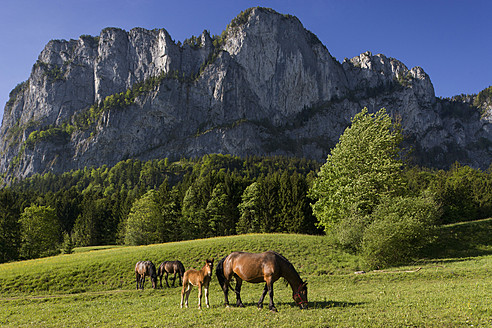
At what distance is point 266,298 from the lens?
48.1 ft

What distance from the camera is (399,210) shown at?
1156 inches

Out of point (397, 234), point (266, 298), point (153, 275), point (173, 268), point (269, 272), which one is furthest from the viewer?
point (397, 234)

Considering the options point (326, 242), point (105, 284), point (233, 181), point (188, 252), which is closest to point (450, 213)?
point (233, 181)

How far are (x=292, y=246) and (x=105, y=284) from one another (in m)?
19.3

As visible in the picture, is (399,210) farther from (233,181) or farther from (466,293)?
(233,181)

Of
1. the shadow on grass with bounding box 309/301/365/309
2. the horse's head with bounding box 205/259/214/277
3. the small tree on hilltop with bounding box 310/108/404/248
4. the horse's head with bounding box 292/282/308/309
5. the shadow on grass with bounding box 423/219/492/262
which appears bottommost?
the shadow on grass with bounding box 423/219/492/262

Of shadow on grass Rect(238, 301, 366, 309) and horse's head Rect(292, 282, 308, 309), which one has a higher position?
horse's head Rect(292, 282, 308, 309)

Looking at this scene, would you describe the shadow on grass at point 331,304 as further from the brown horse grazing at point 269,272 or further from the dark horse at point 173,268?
the dark horse at point 173,268

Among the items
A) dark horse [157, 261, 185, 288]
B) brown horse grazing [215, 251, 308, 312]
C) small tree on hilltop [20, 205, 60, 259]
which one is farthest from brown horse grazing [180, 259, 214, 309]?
small tree on hilltop [20, 205, 60, 259]

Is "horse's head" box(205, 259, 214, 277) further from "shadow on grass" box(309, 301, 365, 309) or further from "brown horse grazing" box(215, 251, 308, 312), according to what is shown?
"shadow on grass" box(309, 301, 365, 309)

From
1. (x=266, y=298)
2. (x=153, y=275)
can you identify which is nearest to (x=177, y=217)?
(x=153, y=275)

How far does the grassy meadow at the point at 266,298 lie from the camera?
10.3m

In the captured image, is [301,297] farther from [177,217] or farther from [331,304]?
[177,217]

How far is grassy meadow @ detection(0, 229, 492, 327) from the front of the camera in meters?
10.3
